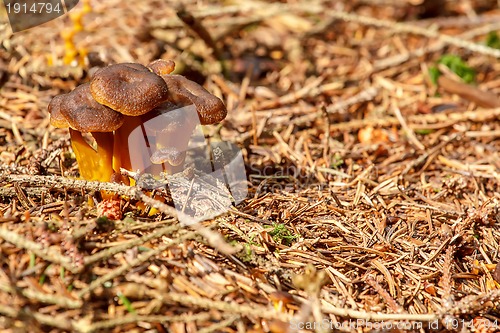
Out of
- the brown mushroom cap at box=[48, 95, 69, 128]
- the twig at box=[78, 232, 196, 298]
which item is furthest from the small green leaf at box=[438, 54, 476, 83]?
the brown mushroom cap at box=[48, 95, 69, 128]

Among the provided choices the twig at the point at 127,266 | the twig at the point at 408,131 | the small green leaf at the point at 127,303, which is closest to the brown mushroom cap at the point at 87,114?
the twig at the point at 127,266

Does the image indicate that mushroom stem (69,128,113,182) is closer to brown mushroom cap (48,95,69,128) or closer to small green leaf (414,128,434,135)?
brown mushroom cap (48,95,69,128)

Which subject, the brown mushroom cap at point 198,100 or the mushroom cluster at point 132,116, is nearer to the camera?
the mushroom cluster at point 132,116

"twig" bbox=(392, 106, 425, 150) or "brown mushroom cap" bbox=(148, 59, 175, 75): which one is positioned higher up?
"brown mushroom cap" bbox=(148, 59, 175, 75)

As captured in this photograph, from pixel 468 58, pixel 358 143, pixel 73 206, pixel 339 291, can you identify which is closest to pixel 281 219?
pixel 339 291

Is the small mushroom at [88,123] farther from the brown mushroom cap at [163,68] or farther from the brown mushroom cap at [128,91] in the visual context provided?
the brown mushroom cap at [163,68]

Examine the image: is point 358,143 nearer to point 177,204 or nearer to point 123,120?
point 177,204
